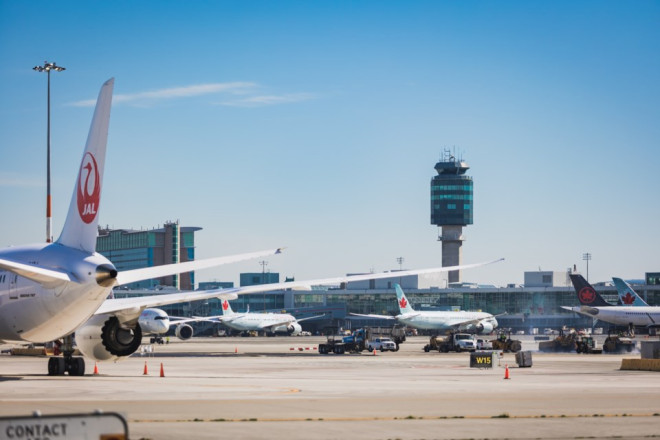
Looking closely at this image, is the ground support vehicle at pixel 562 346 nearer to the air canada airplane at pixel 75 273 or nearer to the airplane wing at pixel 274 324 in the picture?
the air canada airplane at pixel 75 273

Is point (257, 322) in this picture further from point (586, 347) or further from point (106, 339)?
point (106, 339)

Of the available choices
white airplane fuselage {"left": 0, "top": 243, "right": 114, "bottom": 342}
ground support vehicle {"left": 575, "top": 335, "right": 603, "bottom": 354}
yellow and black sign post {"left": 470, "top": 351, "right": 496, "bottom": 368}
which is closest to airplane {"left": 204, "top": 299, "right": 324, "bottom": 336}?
ground support vehicle {"left": 575, "top": 335, "right": 603, "bottom": 354}

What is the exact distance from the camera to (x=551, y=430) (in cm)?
2461

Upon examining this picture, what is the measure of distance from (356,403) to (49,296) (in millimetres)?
12869

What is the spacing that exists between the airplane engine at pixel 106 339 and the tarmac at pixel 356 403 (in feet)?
4.13

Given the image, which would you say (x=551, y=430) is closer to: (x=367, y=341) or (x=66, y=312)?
(x=66, y=312)

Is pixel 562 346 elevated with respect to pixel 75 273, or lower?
lower

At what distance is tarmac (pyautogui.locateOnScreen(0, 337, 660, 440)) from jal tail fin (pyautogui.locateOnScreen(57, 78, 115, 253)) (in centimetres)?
573

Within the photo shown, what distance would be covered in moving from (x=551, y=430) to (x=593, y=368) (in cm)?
3778

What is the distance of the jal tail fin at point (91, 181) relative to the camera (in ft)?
124

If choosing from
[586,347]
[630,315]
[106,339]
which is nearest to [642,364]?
[106,339]

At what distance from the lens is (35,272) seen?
33.1 m

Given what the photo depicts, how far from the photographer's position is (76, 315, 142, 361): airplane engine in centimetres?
4319

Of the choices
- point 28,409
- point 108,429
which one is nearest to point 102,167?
point 28,409
